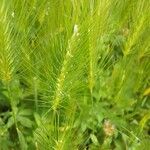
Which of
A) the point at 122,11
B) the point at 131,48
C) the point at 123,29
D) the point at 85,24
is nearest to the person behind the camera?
the point at 85,24

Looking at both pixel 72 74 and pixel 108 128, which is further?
pixel 108 128

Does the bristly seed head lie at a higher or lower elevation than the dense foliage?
lower

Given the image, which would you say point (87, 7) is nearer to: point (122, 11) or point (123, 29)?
point (122, 11)

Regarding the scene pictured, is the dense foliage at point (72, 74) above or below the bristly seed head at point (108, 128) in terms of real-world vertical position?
above

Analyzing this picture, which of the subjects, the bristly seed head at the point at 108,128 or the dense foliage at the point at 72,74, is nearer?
the dense foliage at the point at 72,74

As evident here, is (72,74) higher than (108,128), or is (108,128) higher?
(72,74)

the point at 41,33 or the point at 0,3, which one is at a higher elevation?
the point at 0,3

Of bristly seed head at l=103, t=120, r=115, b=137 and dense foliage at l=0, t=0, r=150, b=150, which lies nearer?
dense foliage at l=0, t=0, r=150, b=150

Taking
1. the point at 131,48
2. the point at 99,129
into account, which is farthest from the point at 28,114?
the point at 131,48
